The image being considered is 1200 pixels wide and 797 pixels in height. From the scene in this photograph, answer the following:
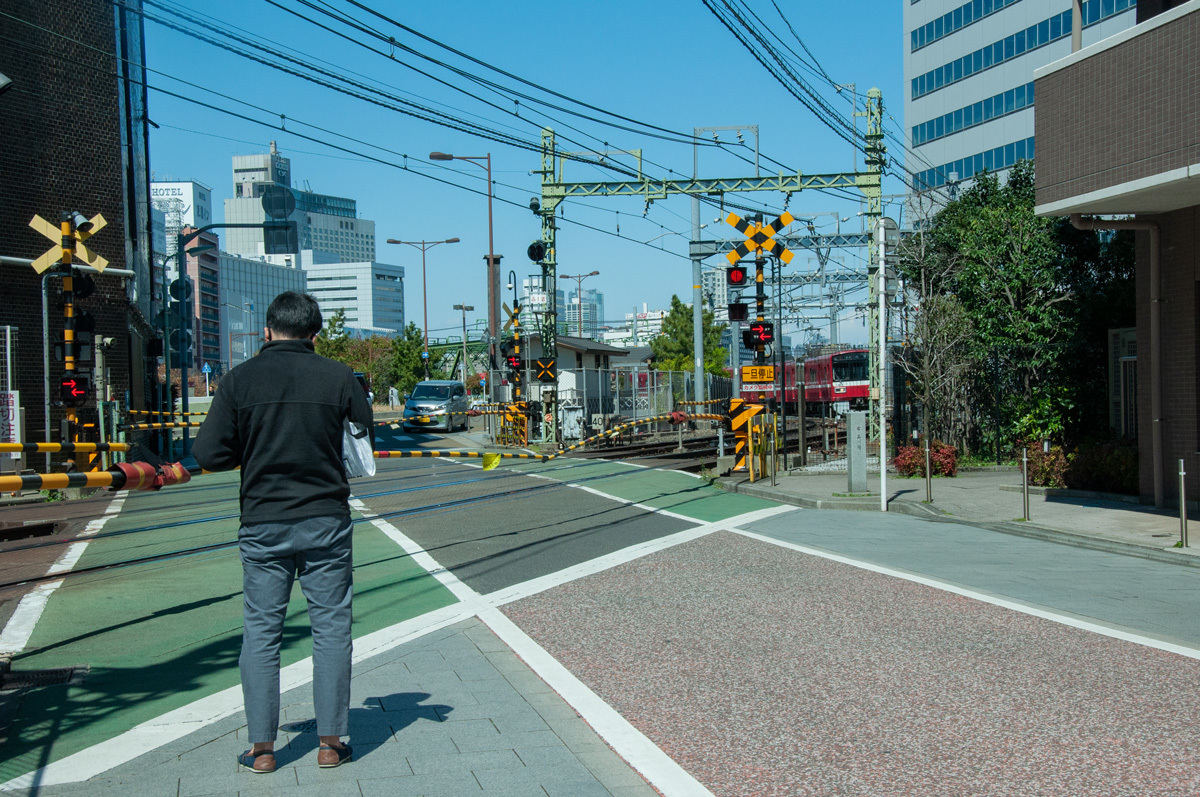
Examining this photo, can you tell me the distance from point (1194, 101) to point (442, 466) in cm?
1801

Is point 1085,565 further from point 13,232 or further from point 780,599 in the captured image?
point 13,232

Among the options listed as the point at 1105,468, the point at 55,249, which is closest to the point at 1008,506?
the point at 1105,468

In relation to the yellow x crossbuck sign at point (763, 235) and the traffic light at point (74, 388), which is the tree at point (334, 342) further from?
the yellow x crossbuck sign at point (763, 235)

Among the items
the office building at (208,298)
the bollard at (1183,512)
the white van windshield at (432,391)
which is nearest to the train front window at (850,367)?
the white van windshield at (432,391)

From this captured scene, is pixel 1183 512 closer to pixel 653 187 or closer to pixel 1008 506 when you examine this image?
pixel 1008 506

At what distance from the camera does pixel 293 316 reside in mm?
4504

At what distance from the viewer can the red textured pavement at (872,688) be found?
172 inches

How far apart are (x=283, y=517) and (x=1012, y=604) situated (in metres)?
5.93

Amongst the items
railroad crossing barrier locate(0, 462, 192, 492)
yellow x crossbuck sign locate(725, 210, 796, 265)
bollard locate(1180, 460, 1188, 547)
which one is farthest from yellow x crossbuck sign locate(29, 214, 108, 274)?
bollard locate(1180, 460, 1188, 547)

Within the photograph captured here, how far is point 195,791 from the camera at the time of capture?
416 cm

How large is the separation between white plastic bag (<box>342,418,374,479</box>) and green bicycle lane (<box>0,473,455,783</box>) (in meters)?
1.81

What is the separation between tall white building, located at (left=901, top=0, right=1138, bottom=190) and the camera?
50.3 m

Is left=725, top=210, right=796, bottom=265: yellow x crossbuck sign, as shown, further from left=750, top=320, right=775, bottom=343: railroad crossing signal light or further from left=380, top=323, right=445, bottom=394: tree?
left=380, top=323, right=445, bottom=394: tree

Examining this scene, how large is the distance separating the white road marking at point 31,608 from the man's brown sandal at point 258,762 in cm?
303
